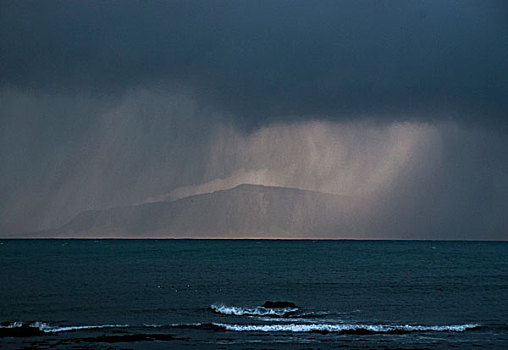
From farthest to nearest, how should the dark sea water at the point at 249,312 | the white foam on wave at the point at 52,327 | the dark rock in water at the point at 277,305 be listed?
1. the dark rock in water at the point at 277,305
2. the white foam on wave at the point at 52,327
3. the dark sea water at the point at 249,312

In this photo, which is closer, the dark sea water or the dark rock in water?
the dark sea water

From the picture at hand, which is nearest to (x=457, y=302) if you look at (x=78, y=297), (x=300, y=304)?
(x=300, y=304)

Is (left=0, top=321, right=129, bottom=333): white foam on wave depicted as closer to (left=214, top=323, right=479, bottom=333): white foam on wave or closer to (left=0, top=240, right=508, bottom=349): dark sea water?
(left=0, top=240, right=508, bottom=349): dark sea water

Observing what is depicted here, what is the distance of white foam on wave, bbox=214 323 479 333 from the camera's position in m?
46.1

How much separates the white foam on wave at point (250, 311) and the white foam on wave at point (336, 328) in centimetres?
626

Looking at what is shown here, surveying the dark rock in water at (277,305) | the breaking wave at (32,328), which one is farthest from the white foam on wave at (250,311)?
the breaking wave at (32,328)

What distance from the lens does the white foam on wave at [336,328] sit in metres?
46.1

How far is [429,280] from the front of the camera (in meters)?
90.2

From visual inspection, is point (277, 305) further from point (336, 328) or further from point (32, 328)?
point (32, 328)

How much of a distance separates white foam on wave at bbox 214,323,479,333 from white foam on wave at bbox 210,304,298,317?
6.26 metres

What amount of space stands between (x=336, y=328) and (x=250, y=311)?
1187 cm

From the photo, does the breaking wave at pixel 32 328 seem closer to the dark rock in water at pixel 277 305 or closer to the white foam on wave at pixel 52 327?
the white foam on wave at pixel 52 327

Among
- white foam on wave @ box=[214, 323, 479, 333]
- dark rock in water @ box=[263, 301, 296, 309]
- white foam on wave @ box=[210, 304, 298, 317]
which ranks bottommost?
white foam on wave @ box=[214, 323, 479, 333]

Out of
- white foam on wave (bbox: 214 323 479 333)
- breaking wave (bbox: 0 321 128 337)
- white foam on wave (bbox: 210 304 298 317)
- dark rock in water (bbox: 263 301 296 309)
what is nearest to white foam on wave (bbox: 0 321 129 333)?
breaking wave (bbox: 0 321 128 337)
